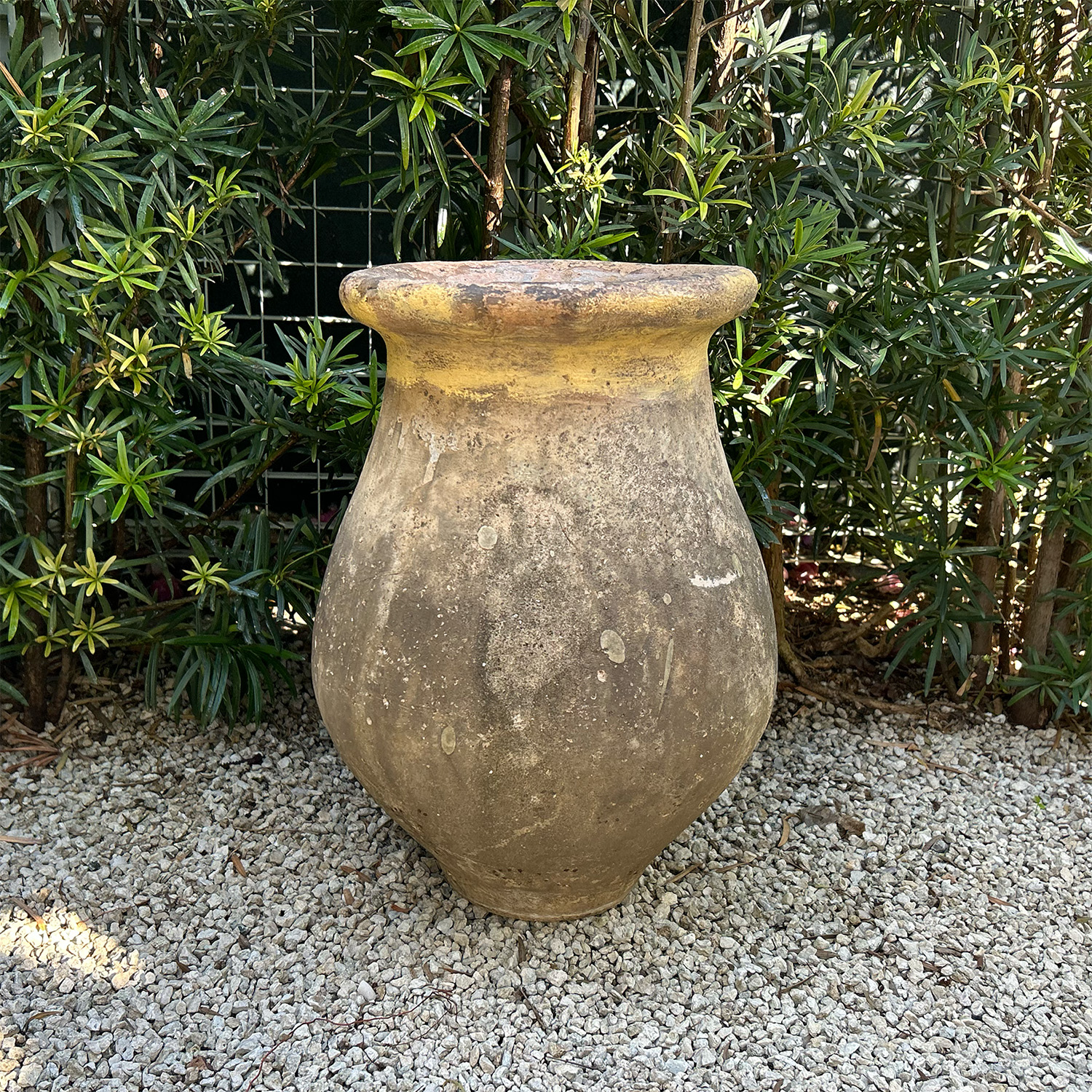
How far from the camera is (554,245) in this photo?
2287 mm

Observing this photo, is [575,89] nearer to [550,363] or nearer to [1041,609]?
[550,363]

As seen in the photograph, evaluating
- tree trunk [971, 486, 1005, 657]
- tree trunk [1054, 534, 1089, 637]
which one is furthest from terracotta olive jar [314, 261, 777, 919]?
tree trunk [1054, 534, 1089, 637]

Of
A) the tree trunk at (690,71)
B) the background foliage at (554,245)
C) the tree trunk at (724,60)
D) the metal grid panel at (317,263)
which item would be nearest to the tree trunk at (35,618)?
the background foliage at (554,245)

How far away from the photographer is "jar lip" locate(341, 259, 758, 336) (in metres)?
1.59

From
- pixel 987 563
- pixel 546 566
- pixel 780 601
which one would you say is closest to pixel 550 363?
pixel 546 566

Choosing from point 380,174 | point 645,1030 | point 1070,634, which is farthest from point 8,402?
point 1070,634

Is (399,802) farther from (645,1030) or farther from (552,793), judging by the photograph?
(645,1030)

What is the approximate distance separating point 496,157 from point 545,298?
0.96 metres

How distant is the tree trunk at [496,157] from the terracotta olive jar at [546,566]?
24.1 inches

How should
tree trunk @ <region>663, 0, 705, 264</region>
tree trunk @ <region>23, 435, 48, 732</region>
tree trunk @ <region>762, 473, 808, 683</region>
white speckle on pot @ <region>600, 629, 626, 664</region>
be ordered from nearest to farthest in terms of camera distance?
white speckle on pot @ <region>600, 629, 626, 664</region> → tree trunk @ <region>663, 0, 705, 264</region> → tree trunk @ <region>23, 435, 48, 732</region> → tree trunk @ <region>762, 473, 808, 683</region>

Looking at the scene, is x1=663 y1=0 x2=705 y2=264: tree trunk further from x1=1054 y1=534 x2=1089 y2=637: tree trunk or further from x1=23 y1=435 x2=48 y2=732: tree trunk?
x1=23 y1=435 x2=48 y2=732: tree trunk

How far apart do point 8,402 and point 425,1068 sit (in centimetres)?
171

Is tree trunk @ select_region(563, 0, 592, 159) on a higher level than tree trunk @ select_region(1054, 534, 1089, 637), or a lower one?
higher

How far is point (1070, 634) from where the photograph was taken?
294 cm
